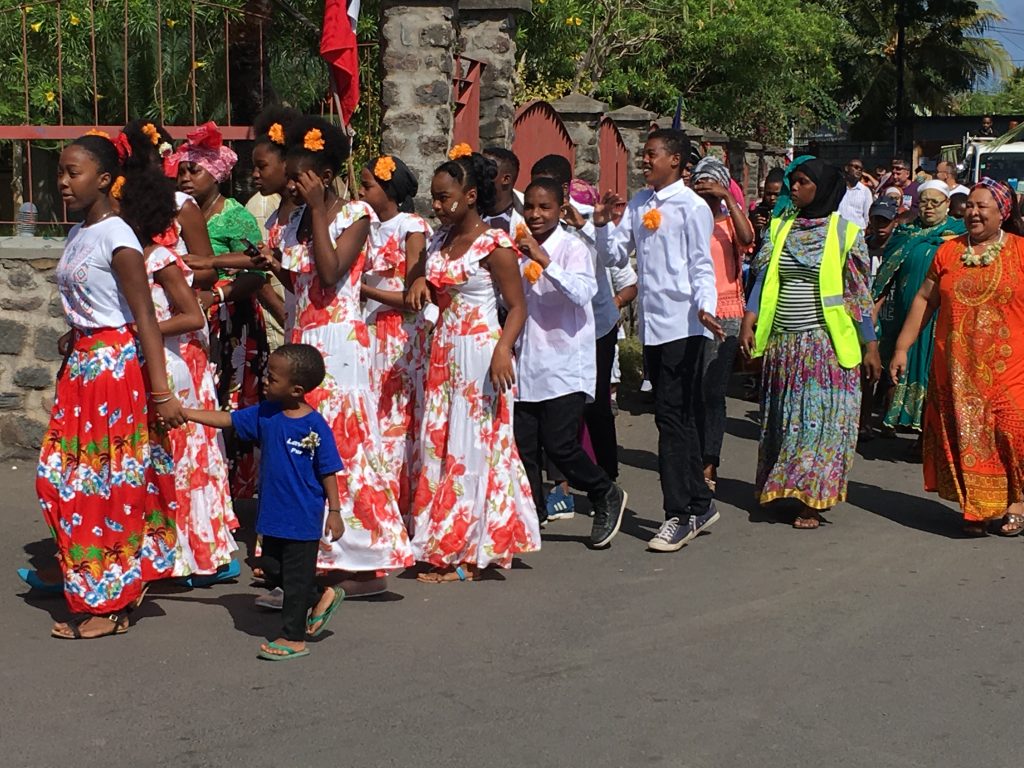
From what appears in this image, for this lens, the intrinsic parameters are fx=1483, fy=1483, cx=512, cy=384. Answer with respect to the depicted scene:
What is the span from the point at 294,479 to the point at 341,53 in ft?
17.5

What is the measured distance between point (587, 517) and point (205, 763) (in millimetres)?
3990

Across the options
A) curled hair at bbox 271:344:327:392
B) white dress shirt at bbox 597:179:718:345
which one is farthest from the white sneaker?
white dress shirt at bbox 597:179:718:345

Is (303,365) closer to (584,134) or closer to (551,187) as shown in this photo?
(551,187)

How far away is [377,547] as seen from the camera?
6.17 meters

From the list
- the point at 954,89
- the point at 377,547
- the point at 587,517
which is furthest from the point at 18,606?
the point at 954,89

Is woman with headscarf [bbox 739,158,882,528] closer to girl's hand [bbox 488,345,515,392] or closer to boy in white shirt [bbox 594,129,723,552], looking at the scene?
boy in white shirt [bbox 594,129,723,552]

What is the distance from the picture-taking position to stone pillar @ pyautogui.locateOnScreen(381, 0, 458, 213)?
10.4m

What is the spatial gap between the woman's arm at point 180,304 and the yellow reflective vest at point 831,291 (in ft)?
10.9

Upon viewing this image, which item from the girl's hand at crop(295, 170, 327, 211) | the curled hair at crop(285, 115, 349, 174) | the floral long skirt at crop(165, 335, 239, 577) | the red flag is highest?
the red flag

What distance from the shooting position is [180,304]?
588 cm

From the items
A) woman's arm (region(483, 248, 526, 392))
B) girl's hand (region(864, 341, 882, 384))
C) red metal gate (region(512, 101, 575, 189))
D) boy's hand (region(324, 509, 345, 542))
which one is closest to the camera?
boy's hand (region(324, 509, 345, 542))

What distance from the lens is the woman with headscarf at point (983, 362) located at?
7715mm

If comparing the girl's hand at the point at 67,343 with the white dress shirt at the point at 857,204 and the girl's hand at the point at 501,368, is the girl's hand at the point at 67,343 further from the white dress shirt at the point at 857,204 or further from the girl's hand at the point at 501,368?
the white dress shirt at the point at 857,204

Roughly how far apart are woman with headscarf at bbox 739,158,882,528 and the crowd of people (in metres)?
0.01
